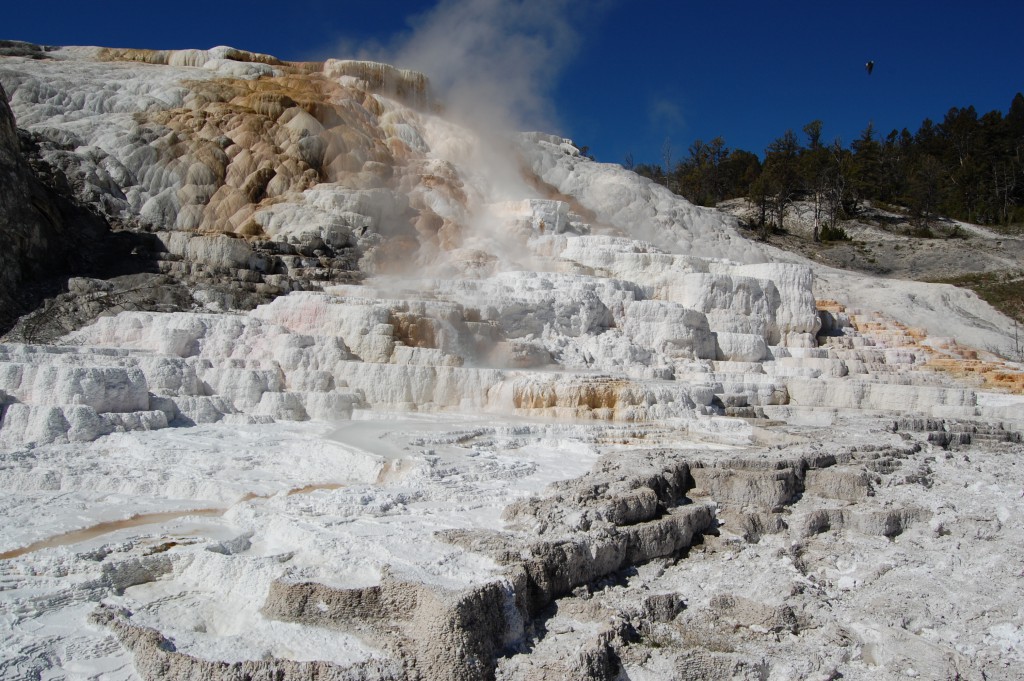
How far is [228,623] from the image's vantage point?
12.9 feet

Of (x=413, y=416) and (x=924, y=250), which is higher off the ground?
(x=924, y=250)

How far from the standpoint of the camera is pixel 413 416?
9398 mm

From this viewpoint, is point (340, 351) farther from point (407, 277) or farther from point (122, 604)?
point (122, 604)

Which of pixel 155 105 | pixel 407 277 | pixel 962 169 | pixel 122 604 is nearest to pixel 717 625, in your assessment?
pixel 122 604

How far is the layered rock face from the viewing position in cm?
394

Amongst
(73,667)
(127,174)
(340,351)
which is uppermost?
(127,174)

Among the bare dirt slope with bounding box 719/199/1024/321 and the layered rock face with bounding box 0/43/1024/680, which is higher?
the bare dirt slope with bounding box 719/199/1024/321

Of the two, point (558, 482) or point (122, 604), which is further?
point (558, 482)

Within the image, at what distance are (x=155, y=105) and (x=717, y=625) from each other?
1848 cm

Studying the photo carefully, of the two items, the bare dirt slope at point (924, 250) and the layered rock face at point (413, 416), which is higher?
the bare dirt slope at point (924, 250)

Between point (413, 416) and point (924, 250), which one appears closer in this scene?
point (413, 416)

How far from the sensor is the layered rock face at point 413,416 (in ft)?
12.9

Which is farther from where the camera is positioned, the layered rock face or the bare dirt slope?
the bare dirt slope

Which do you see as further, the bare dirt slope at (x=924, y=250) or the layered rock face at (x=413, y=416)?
the bare dirt slope at (x=924, y=250)
